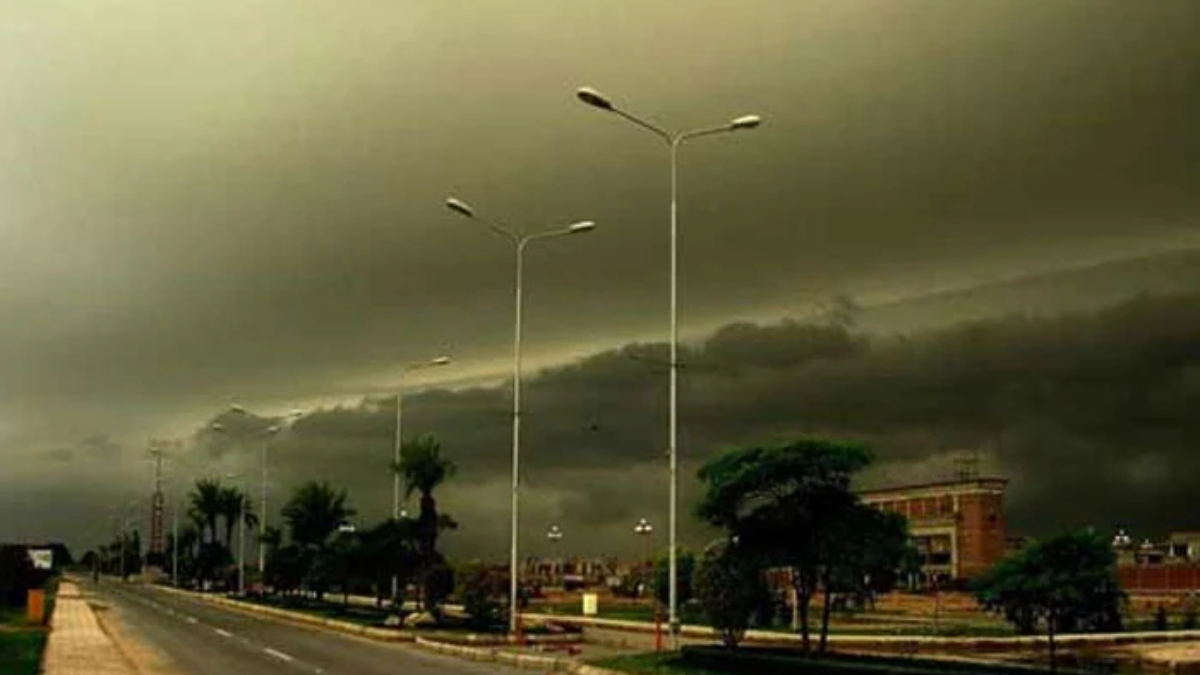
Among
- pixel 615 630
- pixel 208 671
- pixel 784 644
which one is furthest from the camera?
pixel 615 630

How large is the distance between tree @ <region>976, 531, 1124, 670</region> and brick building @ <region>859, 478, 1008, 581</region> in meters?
88.0

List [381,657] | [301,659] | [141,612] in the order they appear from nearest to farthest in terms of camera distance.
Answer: [301,659]
[381,657]
[141,612]

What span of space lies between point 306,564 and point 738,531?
62352 millimetres

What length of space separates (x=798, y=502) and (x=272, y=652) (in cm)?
1664

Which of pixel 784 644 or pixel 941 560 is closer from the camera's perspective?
pixel 784 644

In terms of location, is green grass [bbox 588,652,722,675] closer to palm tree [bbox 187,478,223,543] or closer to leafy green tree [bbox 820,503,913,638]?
leafy green tree [bbox 820,503,913,638]

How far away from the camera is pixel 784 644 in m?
42.9

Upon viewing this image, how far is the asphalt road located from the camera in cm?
3441

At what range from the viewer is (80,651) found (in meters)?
38.1

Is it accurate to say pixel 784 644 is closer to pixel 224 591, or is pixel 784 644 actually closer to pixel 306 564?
pixel 306 564

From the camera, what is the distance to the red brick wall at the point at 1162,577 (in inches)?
3878

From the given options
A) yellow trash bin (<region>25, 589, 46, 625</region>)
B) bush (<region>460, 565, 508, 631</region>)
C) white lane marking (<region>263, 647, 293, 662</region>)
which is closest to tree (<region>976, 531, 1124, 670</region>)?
white lane marking (<region>263, 647, 293, 662</region>)

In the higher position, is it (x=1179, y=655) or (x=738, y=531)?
(x=738, y=531)

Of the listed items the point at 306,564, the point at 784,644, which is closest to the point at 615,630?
the point at 784,644
